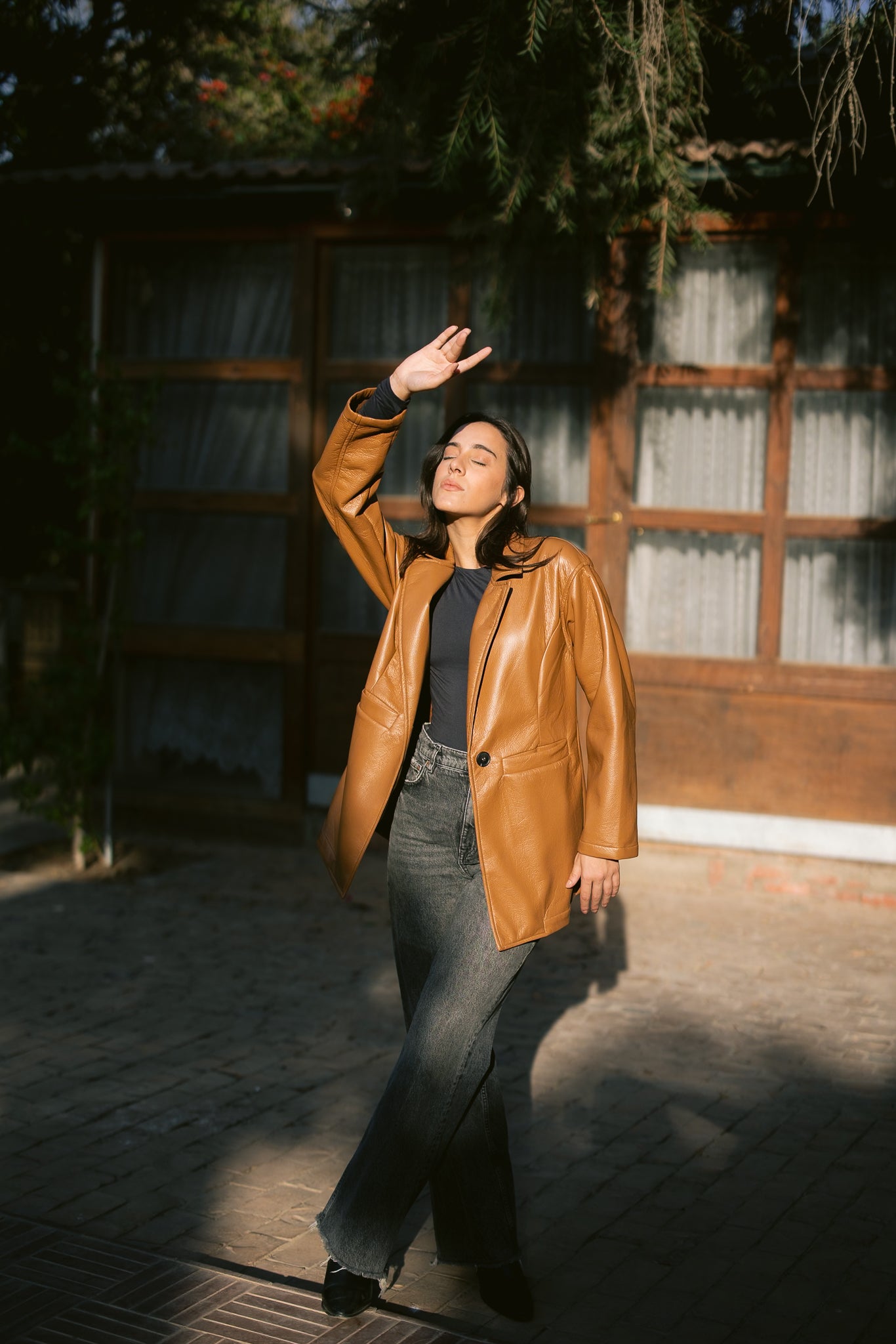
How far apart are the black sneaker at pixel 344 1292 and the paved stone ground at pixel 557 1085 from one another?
5.3 inches

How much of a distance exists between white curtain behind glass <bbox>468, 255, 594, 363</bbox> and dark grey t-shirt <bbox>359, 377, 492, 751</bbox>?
4549mm

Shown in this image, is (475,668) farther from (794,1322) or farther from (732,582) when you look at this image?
(732,582)

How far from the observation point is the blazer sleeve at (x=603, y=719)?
3.16m

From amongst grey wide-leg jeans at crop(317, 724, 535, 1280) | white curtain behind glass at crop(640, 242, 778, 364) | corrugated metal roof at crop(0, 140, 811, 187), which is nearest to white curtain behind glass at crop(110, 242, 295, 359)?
corrugated metal roof at crop(0, 140, 811, 187)

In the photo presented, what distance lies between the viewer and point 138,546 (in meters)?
6.98

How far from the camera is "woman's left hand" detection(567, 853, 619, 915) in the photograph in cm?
318

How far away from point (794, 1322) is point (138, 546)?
197 inches

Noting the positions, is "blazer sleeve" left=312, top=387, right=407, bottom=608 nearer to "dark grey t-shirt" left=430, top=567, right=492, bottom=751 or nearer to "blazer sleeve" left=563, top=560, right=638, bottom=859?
"dark grey t-shirt" left=430, top=567, right=492, bottom=751

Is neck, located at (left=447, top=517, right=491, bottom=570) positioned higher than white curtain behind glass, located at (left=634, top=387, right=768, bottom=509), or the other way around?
white curtain behind glass, located at (left=634, top=387, right=768, bottom=509)

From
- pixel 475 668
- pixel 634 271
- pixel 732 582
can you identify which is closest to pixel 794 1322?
pixel 475 668

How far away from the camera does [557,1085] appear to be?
459 centimetres

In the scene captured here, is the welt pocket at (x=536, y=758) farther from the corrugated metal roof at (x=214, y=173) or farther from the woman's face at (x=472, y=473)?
the corrugated metal roof at (x=214, y=173)

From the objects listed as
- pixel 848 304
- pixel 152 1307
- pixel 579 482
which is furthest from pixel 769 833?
pixel 152 1307

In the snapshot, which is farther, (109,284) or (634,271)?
(109,284)
